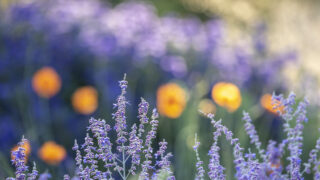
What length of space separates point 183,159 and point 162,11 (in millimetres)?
5166

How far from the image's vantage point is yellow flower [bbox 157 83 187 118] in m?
2.99

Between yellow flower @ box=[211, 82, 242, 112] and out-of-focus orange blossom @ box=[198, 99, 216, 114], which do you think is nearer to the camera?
yellow flower @ box=[211, 82, 242, 112]

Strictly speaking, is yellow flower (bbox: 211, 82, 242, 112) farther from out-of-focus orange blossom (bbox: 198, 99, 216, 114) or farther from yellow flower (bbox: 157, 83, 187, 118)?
out-of-focus orange blossom (bbox: 198, 99, 216, 114)

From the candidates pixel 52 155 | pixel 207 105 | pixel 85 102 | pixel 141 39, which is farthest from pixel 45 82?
pixel 141 39

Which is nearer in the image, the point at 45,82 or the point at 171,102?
the point at 171,102

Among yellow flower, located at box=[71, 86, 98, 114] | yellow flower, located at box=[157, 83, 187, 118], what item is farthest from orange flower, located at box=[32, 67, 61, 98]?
yellow flower, located at box=[157, 83, 187, 118]

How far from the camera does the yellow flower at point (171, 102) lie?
9.80 ft

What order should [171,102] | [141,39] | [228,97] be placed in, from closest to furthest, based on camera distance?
1. [228,97]
2. [171,102]
3. [141,39]

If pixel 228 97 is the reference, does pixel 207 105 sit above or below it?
above

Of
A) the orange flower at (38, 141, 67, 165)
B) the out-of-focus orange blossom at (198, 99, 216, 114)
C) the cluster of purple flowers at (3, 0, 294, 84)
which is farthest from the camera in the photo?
the cluster of purple flowers at (3, 0, 294, 84)

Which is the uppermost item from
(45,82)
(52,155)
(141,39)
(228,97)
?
(141,39)

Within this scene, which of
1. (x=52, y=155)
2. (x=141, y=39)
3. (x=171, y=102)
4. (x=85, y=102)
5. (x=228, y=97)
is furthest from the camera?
(x=141, y=39)

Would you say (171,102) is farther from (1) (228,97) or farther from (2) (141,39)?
(2) (141,39)

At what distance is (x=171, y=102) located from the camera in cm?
301
